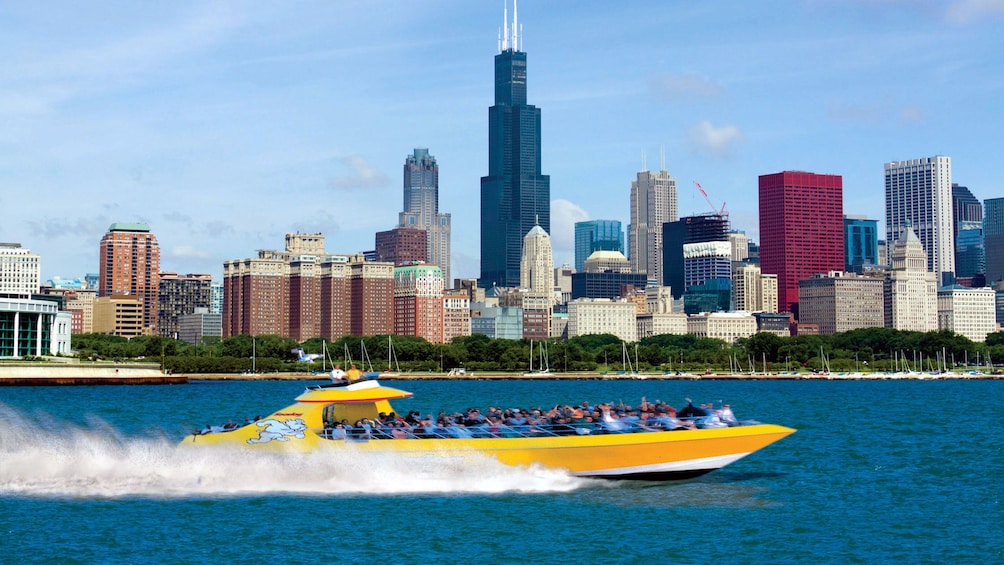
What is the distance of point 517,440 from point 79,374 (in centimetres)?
12139

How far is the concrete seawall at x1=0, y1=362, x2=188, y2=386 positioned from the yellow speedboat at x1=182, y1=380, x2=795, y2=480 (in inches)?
4347

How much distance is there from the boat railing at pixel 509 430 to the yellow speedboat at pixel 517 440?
1.2 inches

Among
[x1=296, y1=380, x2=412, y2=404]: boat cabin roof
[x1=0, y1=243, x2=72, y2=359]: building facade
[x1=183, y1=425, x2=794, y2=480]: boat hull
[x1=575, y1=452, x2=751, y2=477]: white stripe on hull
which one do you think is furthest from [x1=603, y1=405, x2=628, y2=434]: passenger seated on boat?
[x1=0, y1=243, x2=72, y2=359]: building facade

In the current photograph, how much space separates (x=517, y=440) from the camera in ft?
141

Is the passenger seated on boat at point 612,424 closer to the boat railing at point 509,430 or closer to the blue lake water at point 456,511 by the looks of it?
the boat railing at point 509,430

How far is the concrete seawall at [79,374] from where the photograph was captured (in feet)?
479

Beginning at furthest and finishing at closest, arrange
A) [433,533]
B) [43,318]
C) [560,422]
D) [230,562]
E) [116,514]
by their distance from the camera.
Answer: [43,318]
[560,422]
[116,514]
[433,533]
[230,562]

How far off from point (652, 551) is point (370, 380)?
12.7 m

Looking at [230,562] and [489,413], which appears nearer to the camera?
[230,562]

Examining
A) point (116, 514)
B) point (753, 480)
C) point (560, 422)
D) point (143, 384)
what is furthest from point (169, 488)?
point (143, 384)

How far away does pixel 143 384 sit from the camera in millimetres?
171125

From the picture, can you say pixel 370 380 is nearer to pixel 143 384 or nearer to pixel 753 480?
pixel 753 480

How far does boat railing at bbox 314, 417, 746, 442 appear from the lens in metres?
42.8

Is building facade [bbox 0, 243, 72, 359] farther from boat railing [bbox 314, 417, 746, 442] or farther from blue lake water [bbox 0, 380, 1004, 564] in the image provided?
boat railing [bbox 314, 417, 746, 442]
